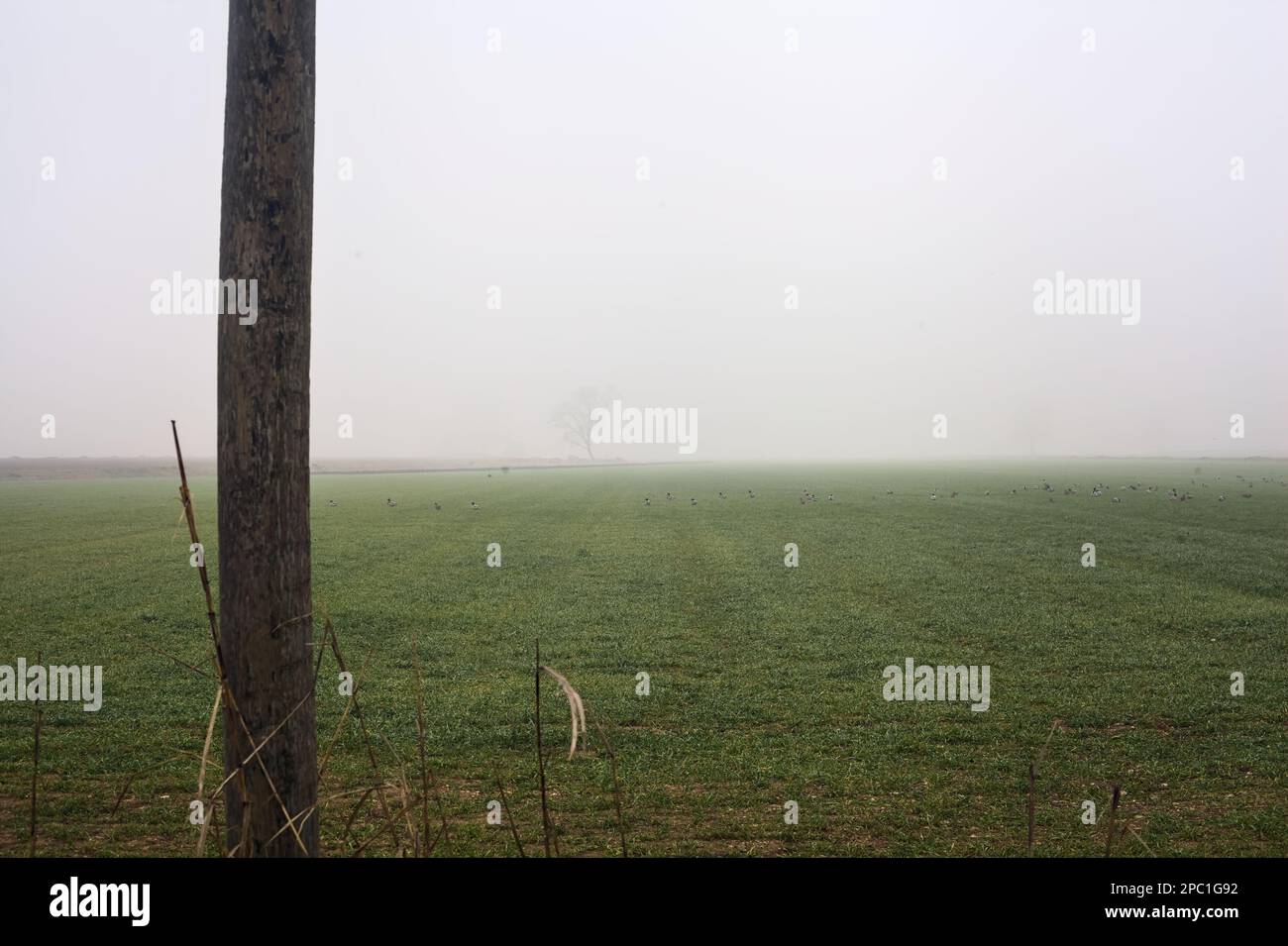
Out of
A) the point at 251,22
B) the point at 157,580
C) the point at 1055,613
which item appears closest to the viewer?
the point at 251,22

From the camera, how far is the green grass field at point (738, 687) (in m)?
6.64

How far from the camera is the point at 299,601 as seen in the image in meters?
2.96

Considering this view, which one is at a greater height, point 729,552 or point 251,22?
point 251,22

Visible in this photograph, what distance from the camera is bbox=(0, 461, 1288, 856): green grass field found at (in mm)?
6641

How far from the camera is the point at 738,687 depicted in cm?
1091

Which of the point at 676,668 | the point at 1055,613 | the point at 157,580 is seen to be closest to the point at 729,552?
the point at 1055,613

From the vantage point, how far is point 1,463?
111812 mm
